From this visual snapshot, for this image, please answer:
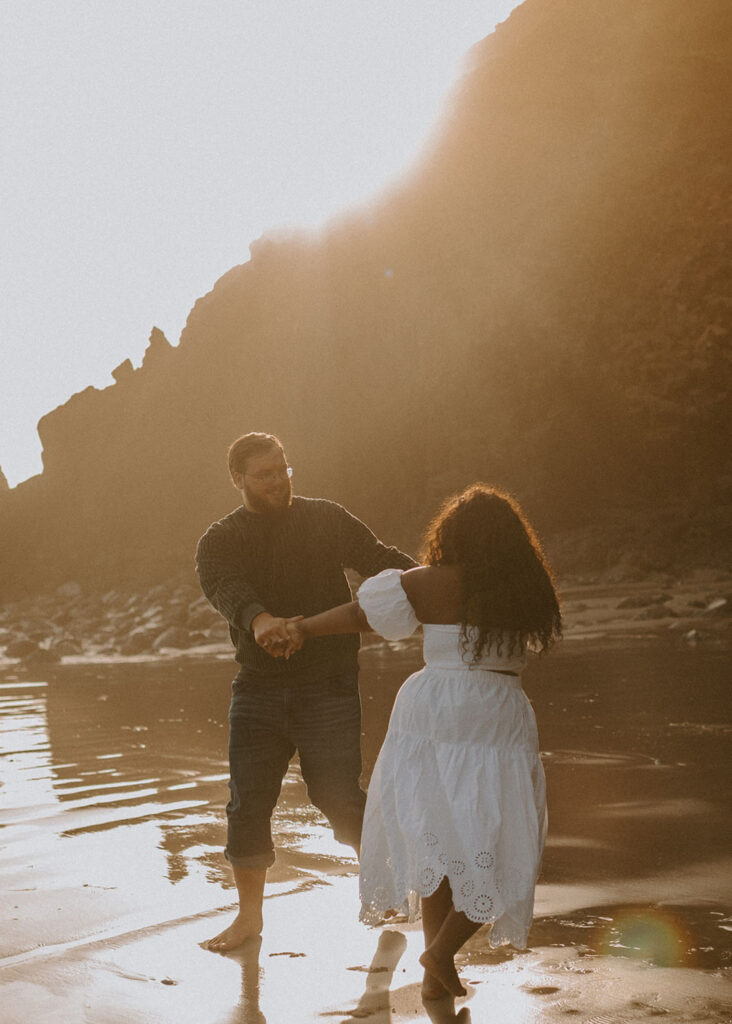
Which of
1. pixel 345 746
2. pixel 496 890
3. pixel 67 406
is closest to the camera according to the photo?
pixel 496 890

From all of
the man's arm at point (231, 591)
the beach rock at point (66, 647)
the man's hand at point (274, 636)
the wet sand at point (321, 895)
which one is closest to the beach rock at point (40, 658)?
the beach rock at point (66, 647)

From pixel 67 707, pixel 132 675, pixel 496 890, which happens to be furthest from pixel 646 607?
pixel 496 890

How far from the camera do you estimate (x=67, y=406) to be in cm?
A: 8319

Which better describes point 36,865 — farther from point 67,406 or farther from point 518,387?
point 67,406

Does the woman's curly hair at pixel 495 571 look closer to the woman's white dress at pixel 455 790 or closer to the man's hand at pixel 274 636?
the woman's white dress at pixel 455 790

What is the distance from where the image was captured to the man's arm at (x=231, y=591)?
430 cm

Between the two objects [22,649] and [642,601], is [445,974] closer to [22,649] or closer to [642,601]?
[642,601]

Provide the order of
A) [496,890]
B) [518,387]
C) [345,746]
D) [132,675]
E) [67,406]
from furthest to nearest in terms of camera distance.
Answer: [67,406], [518,387], [132,675], [345,746], [496,890]

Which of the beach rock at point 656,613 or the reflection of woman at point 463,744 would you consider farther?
the beach rock at point 656,613

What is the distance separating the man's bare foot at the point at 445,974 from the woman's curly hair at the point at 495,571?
912mm

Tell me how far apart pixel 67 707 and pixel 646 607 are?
12.3 m

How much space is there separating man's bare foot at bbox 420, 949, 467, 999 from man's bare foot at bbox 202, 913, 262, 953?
3.06 ft

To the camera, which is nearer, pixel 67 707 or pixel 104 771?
pixel 104 771

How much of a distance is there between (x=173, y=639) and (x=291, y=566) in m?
20.2
